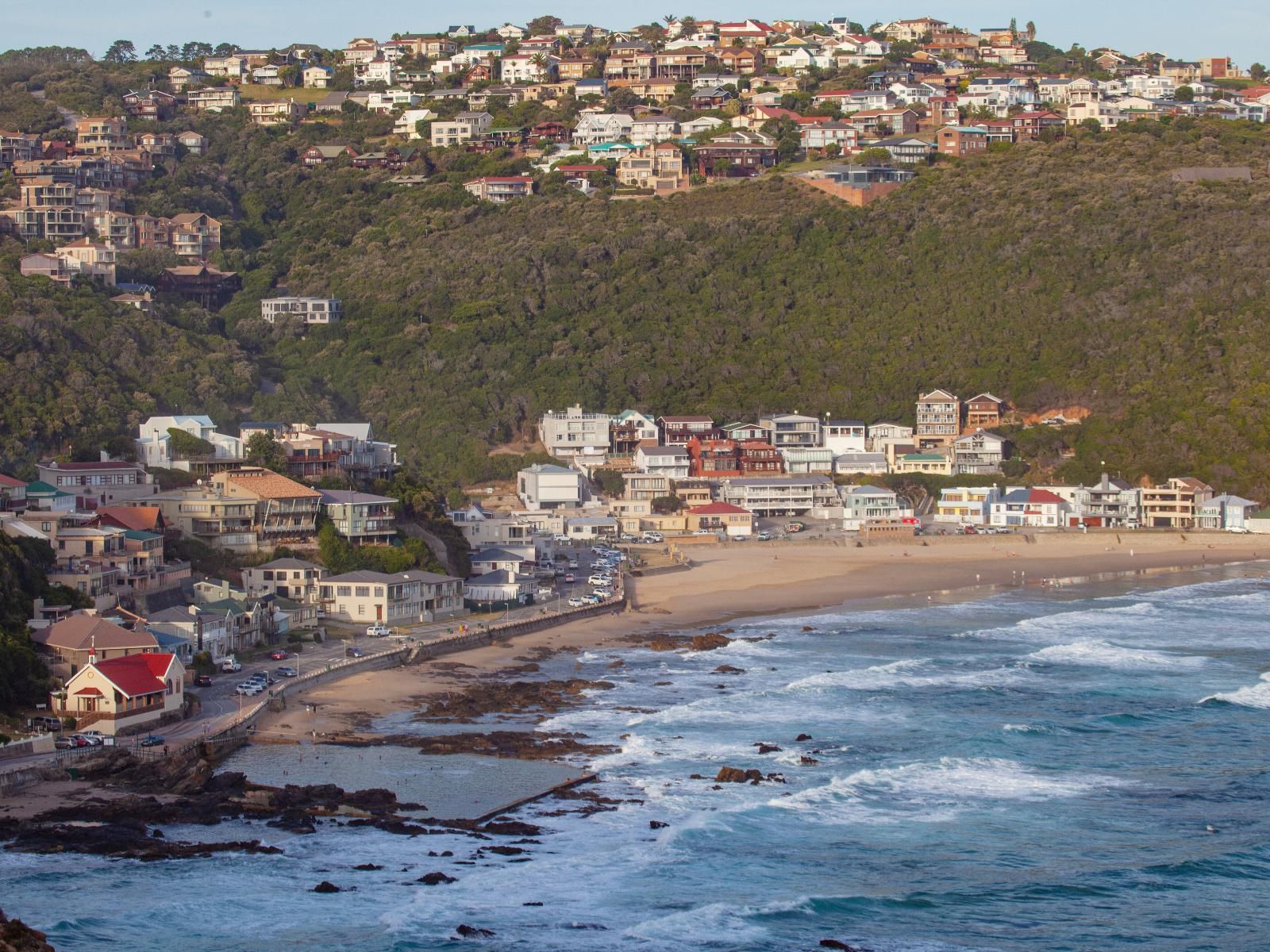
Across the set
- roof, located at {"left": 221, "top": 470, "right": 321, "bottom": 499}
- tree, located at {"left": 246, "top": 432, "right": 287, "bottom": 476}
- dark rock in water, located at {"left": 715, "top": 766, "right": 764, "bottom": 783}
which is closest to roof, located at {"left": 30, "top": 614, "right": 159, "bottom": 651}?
dark rock in water, located at {"left": 715, "top": 766, "right": 764, "bottom": 783}

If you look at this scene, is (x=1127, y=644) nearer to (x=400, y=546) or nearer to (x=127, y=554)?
(x=400, y=546)

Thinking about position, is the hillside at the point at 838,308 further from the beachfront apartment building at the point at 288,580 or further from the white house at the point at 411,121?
the beachfront apartment building at the point at 288,580

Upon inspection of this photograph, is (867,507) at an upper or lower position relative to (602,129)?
lower

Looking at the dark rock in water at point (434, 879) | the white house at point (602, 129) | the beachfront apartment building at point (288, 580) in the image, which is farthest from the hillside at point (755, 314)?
the dark rock in water at point (434, 879)

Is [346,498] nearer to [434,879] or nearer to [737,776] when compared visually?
[737,776]

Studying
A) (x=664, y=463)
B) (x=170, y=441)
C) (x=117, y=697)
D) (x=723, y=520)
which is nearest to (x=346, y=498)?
(x=170, y=441)

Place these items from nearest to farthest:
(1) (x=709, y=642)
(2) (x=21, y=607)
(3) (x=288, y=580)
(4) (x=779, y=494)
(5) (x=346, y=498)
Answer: (2) (x=21, y=607), (1) (x=709, y=642), (3) (x=288, y=580), (5) (x=346, y=498), (4) (x=779, y=494)

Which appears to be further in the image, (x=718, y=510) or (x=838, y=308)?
(x=838, y=308)

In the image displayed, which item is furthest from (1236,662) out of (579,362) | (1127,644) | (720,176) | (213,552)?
(720,176)
